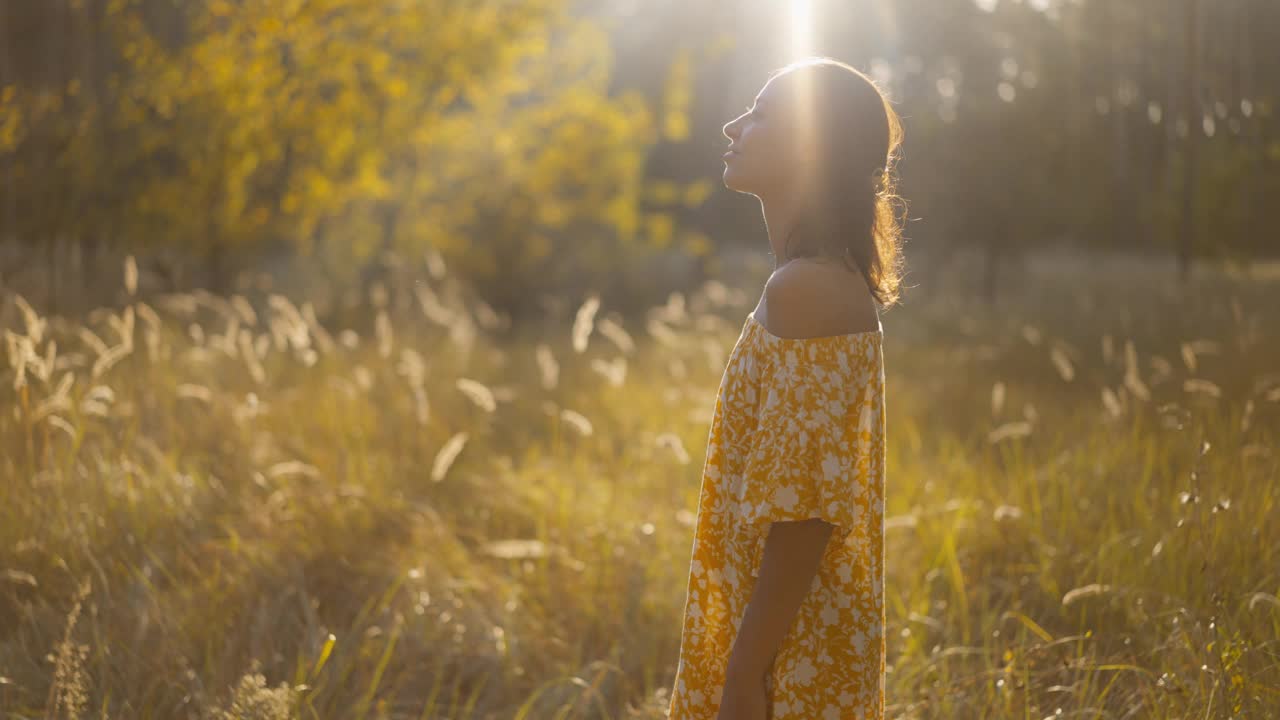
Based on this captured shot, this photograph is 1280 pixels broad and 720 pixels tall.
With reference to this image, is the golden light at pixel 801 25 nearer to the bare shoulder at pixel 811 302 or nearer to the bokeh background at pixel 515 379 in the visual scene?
the bokeh background at pixel 515 379

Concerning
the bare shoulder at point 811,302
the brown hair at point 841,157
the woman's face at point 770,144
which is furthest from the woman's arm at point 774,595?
the woman's face at point 770,144

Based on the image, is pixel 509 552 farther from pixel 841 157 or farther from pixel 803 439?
pixel 841 157

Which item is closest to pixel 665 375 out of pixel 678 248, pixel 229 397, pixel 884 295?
pixel 229 397

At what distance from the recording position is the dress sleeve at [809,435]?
1421 mm

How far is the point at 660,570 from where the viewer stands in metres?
3.33

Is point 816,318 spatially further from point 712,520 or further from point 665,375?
point 665,375

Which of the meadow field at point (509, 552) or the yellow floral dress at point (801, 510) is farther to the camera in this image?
the meadow field at point (509, 552)

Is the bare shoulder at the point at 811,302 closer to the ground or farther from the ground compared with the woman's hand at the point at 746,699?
farther from the ground

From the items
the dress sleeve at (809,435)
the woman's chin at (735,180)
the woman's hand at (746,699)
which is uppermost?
the woman's chin at (735,180)

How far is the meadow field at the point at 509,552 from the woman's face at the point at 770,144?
127 centimetres

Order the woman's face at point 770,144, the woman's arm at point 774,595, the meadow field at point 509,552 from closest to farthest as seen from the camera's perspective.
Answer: the woman's arm at point 774,595 < the woman's face at point 770,144 < the meadow field at point 509,552

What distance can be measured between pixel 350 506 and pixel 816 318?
8.81ft

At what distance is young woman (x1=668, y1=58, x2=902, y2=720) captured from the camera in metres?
1.43

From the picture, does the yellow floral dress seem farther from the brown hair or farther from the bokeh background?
the bokeh background
